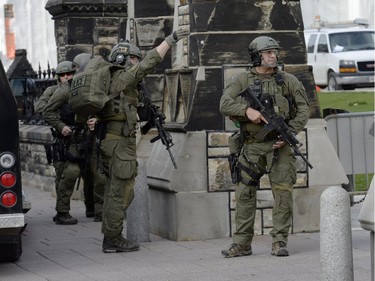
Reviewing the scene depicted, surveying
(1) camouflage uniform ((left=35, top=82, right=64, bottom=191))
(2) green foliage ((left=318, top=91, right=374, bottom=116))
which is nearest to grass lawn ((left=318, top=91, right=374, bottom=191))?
(2) green foliage ((left=318, top=91, right=374, bottom=116))

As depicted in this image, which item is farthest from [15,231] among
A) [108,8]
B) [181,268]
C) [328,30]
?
[328,30]

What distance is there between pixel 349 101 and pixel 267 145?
1389 cm

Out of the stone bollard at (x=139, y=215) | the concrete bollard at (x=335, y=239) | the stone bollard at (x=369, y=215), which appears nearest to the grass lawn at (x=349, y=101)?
the stone bollard at (x=139, y=215)

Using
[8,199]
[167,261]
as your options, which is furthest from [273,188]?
[8,199]

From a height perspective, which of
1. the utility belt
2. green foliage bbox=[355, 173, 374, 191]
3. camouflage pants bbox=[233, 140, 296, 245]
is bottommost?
green foliage bbox=[355, 173, 374, 191]

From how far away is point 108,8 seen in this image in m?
18.3

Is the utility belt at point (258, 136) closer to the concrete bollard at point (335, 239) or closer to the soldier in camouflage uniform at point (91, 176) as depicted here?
the soldier in camouflage uniform at point (91, 176)

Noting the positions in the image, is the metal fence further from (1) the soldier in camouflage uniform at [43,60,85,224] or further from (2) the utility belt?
(2) the utility belt

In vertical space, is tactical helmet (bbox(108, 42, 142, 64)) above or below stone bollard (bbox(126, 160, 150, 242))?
above

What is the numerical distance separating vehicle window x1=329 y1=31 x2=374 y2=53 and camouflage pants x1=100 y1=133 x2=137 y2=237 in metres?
21.2

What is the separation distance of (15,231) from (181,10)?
3450mm

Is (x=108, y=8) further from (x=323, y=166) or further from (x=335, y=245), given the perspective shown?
(x=335, y=245)

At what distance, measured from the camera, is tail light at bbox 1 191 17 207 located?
33.2 ft

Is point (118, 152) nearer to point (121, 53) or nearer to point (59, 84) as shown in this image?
point (121, 53)
